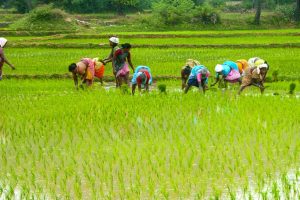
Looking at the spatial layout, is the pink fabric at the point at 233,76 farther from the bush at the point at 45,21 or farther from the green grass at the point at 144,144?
the bush at the point at 45,21

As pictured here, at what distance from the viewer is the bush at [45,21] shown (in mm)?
26984

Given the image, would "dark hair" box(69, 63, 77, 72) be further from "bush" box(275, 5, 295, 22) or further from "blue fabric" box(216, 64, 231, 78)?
"bush" box(275, 5, 295, 22)

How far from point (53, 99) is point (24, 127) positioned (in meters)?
1.83

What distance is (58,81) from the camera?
1230 cm

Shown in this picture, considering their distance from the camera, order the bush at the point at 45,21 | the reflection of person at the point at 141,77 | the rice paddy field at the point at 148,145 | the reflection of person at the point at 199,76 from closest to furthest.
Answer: the rice paddy field at the point at 148,145, the reflection of person at the point at 199,76, the reflection of person at the point at 141,77, the bush at the point at 45,21

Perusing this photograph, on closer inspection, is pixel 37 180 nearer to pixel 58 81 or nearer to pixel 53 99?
pixel 53 99

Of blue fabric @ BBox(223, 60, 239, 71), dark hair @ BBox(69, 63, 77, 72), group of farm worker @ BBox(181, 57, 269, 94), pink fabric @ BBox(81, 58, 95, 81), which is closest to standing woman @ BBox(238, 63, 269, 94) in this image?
group of farm worker @ BBox(181, 57, 269, 94)

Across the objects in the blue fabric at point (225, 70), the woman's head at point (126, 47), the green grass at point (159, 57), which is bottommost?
the green grass at point (159, 57)

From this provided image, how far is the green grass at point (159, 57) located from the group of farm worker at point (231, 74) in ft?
7.48

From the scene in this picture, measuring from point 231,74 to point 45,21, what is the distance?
61.3ft

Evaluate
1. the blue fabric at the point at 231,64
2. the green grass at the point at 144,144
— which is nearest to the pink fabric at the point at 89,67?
the green grass at the point at 144,144

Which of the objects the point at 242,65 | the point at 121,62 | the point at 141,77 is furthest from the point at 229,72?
the point at 121,62

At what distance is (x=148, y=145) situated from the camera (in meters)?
6.27

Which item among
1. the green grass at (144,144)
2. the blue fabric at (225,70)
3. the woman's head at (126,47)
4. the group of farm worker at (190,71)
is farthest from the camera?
the woman's head at (126,47)
